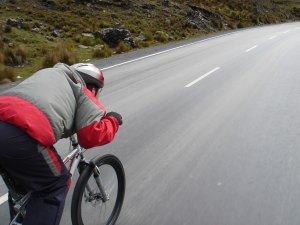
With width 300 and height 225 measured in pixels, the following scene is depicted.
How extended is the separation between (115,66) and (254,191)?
934 centimetres

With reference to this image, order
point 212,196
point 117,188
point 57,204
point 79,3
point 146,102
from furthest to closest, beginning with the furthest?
point 79,3 → point 146,102 → point 212,196 → point 117,188 → point 57,204

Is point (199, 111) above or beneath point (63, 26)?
above

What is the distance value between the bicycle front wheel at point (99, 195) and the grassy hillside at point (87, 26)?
7867mm

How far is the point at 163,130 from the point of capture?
21.7 feet

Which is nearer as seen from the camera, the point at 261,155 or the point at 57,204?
the point at 57,204

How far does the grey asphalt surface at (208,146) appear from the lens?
4.08 metres

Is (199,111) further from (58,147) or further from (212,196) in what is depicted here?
(212,196)

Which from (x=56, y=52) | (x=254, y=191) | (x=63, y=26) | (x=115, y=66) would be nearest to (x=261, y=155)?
(x=254, y=191)

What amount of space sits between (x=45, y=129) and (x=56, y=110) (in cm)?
17

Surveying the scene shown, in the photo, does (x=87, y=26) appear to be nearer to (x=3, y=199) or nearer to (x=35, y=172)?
(x=3, y=199)

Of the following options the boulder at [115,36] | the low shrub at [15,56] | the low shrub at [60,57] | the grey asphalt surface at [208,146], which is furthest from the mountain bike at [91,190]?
the boulder at [115,36]

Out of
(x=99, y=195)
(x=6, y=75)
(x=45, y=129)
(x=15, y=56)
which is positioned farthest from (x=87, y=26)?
(x=45, y=129)

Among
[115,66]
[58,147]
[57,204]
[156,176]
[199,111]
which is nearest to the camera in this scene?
[57,204]

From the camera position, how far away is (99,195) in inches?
139
